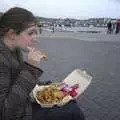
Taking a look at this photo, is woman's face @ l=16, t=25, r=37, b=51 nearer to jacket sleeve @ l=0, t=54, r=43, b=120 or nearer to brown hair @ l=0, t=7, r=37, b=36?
brown hair @ l=0, t=7, r=37, b=36

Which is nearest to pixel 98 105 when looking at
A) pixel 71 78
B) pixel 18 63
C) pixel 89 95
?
pixel 89 95

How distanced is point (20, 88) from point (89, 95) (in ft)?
17.4

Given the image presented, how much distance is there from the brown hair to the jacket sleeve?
0.77 ft

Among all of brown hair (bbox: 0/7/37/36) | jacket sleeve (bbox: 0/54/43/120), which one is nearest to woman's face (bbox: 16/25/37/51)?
brown hair (bbox: 0/7/37/36)

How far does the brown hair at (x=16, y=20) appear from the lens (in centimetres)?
328

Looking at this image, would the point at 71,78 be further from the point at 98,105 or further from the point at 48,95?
the point at 98,105

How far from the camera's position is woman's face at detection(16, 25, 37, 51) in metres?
3.34

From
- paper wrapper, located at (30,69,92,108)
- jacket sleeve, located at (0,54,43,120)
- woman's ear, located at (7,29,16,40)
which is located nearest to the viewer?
jacket sleeve, located at (0,54,43,120)

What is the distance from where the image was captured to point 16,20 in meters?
3.27

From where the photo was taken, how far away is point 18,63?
3.37 meters

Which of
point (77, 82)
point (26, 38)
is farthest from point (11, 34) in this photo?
point (77, 82)

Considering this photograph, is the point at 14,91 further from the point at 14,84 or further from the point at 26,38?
the point at 26,38

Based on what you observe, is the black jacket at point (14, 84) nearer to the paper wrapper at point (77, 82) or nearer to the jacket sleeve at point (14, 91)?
the jacket sleeve at point (14, 91)

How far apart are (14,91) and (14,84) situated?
65mm
